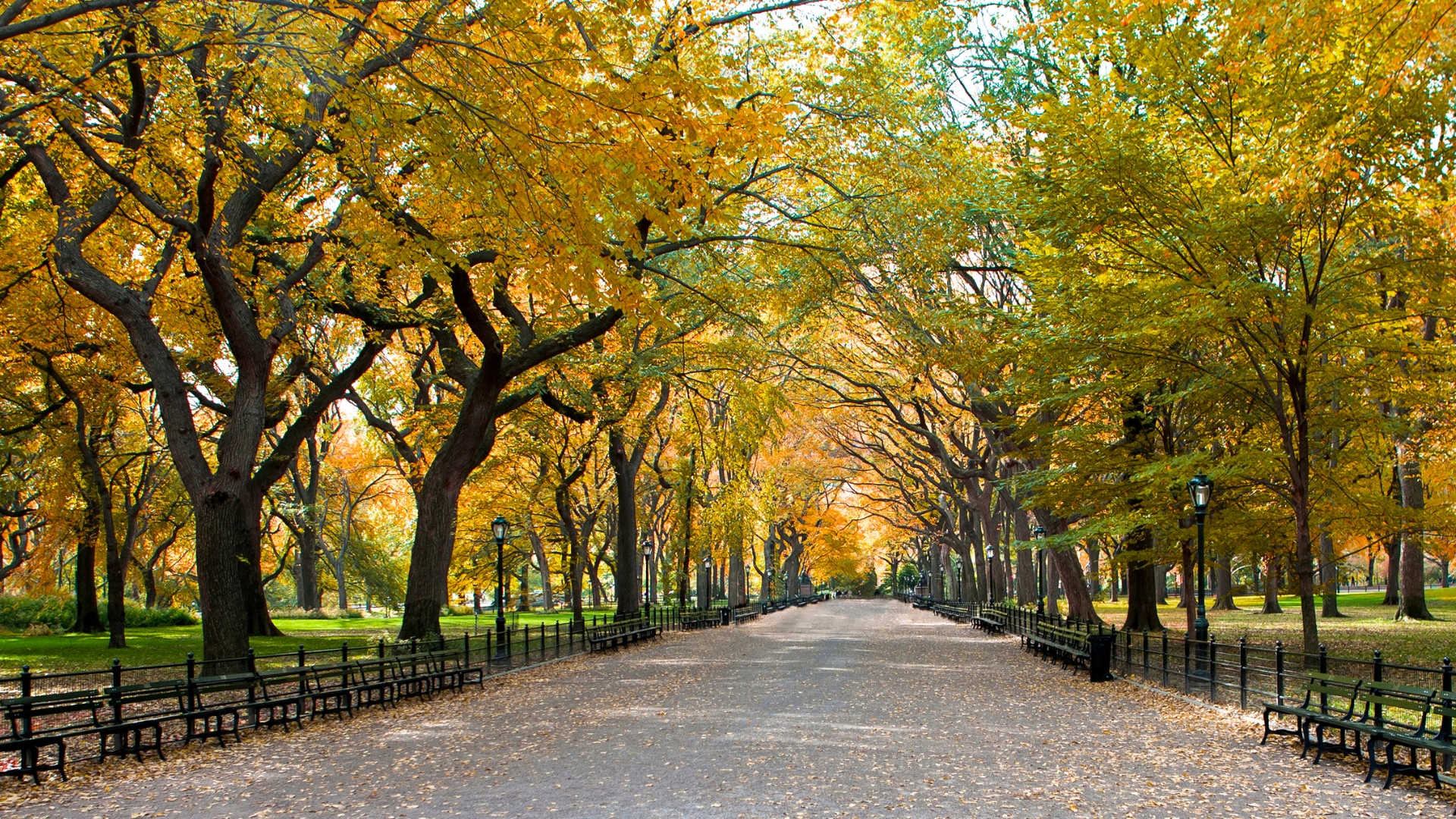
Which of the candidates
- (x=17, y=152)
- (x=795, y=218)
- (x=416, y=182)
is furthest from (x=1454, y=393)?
(x=17, y=152)

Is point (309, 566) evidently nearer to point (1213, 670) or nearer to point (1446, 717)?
point (1213, 670)

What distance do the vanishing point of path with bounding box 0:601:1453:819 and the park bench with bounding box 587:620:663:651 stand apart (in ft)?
31.8

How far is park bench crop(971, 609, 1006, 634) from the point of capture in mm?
32844

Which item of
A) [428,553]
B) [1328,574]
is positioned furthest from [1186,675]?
[1328,574]

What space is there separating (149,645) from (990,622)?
2552 cm

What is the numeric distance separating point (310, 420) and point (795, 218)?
41.1ft

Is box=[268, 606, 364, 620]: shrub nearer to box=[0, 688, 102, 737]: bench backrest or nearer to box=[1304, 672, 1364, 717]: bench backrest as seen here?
box=[0, 688, 102, 737]: bench backrest

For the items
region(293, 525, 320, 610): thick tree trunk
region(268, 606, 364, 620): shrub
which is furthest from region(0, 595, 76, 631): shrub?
region(268, 606, 364, 620): shrub

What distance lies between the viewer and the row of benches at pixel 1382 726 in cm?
823

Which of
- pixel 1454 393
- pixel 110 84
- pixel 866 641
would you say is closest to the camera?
pixel 110 84

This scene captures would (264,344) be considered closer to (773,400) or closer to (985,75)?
(773,400)

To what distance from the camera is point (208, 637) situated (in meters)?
14.1


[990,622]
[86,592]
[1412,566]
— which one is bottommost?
[990,622]

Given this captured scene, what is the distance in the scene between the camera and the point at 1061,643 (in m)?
20.6
